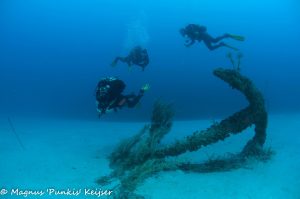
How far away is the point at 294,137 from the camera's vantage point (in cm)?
1040

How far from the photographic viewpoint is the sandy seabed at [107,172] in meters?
6.21

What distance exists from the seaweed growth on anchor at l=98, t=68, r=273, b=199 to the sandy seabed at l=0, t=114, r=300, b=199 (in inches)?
8.2

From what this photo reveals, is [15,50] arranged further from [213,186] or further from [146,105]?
[213,186]

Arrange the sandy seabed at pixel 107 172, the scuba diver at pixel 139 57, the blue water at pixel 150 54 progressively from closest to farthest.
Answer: the sandy seabed at pixel 107 172
the scuba diver at pixel 139 57
the blue water at pixel 150 54

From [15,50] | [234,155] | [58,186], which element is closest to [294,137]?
[234,155]

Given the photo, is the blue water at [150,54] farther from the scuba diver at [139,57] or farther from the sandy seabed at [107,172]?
the sandy seabed at [107,172]

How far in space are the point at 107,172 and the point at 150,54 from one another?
103 ft

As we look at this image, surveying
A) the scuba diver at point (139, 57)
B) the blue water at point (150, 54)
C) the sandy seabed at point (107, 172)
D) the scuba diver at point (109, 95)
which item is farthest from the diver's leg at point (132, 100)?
the blue water at point (150, 54)

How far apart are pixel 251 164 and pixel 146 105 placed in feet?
46.0

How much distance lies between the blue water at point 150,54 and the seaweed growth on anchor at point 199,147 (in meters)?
9.83

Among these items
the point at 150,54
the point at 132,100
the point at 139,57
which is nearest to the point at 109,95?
the point at 132,100

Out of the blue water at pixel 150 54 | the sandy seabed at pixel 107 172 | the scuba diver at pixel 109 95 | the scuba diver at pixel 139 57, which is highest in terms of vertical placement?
the blue water at pixel 150 54

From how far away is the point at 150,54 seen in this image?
38.2m

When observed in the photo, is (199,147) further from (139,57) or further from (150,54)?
(150,54)
